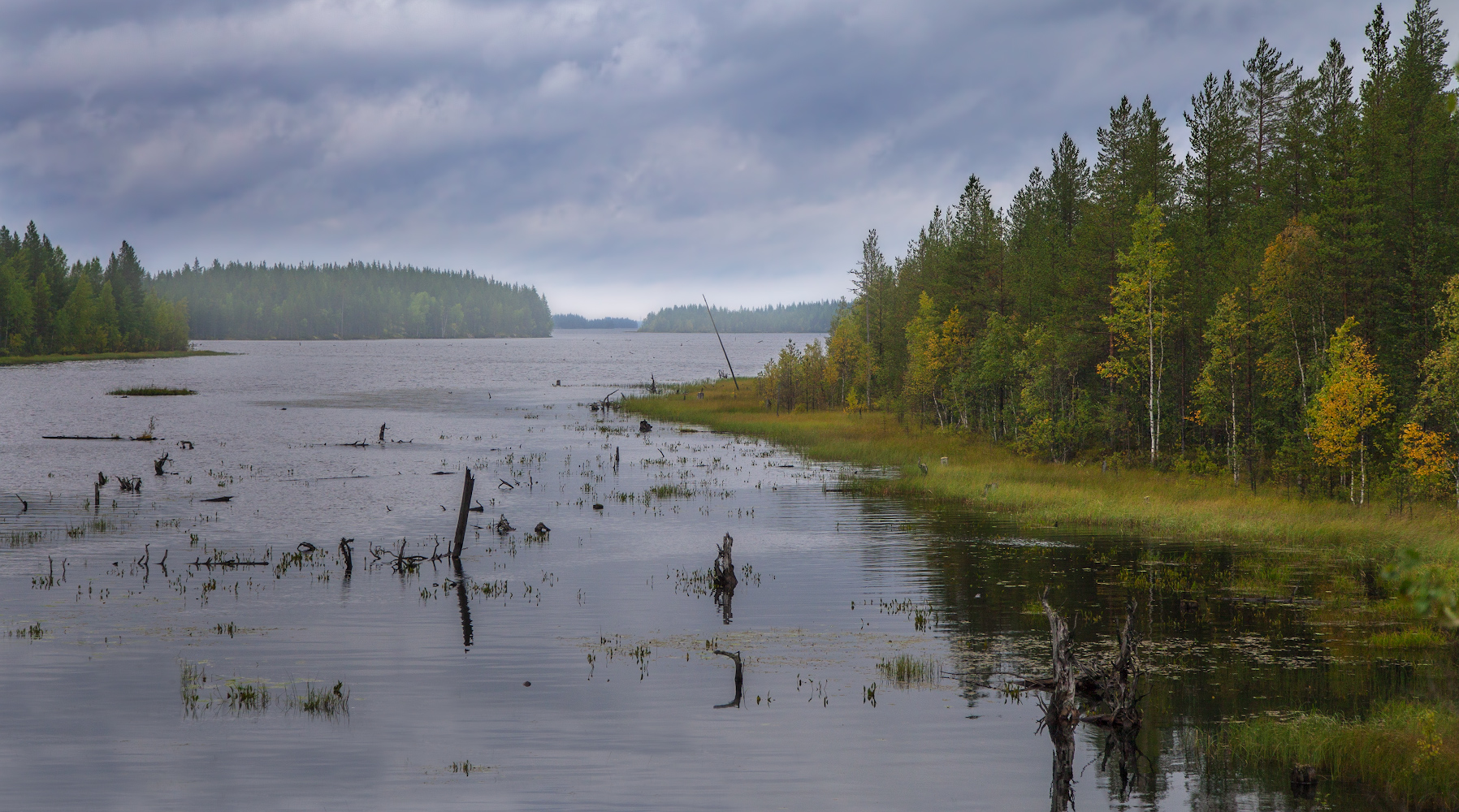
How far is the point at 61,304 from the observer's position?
7210 inches

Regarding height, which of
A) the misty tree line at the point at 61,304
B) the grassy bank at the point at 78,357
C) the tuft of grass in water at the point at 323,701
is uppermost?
the misty tree line at the point at 61,304

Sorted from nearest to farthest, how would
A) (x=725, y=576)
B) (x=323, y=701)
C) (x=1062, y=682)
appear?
(x=1062, y=682), (x=323, y=701), (x=725, y=576)

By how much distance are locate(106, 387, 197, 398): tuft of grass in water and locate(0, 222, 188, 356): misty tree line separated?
6846 centimetres

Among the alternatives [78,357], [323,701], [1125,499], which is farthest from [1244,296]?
[78,357]

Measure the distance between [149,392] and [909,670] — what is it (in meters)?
111

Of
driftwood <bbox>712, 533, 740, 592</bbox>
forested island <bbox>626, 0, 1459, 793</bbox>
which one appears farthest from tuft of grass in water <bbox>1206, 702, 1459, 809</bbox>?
Result: driftwood <bbox>712, 533, 740, 592</bbox>

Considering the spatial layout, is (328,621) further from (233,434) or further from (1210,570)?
(233,434)

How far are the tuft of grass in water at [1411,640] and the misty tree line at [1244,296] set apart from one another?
15104mm

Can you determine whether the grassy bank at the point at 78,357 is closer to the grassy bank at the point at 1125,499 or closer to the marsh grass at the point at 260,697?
the grassy bank at the point at 1125,499

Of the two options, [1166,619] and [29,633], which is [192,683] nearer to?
[29,633]

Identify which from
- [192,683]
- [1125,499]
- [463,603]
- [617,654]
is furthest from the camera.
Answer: [1125,499]

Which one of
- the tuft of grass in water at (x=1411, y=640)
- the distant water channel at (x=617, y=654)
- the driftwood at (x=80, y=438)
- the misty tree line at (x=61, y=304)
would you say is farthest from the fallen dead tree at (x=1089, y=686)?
the misty tree line at (x=61, y=304)

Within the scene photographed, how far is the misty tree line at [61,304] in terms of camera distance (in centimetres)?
16875

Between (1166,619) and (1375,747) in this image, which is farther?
(1166,619)
